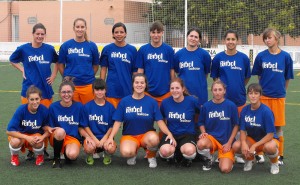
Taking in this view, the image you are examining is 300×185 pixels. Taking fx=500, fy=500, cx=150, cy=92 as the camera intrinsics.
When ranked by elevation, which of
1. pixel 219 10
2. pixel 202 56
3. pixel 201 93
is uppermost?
pixel 219 10

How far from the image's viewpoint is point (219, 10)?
16.8m

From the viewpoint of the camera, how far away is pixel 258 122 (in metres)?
4.89

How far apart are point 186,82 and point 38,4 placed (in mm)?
19873

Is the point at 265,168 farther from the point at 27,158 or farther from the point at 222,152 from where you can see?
the point at 27,158

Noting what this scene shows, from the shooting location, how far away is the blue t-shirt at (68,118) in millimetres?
5117

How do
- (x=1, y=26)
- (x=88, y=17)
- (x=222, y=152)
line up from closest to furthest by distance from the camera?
(x=222, y=152)
(x=88, y=17)
(x=1, y=26)

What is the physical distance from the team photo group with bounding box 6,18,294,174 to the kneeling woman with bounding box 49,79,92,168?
0.01 metres

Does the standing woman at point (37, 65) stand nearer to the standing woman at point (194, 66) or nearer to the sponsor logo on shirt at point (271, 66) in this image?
the standing woman at point (194, 66)

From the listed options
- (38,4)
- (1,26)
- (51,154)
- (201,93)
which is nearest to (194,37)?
(201,93)

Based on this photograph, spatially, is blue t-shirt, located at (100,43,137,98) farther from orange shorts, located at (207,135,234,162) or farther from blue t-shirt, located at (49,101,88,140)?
orange shorts, located at (207,135,234,162)

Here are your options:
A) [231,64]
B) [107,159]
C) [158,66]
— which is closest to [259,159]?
[231,64]

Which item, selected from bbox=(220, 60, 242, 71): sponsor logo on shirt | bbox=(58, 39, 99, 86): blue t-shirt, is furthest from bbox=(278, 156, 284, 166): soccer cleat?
bbox=(58, 39, 99, 86): blue t-shirt

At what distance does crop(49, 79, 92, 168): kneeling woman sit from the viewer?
5.02m

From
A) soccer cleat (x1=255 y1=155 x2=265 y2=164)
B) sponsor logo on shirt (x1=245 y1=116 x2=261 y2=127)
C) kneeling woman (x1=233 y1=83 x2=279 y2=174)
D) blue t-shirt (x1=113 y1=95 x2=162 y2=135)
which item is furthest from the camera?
soccer cleat (x1=255 y1=155 x2=265 y2=164)
